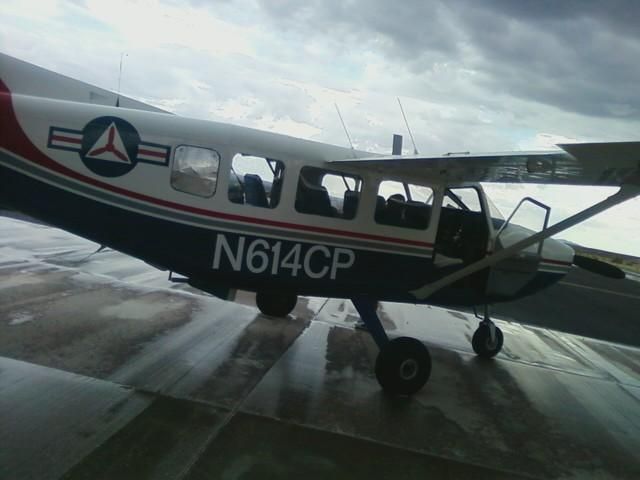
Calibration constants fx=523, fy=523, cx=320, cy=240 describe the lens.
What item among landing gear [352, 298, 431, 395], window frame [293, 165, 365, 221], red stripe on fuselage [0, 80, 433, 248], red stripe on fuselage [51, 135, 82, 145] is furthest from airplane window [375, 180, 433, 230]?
red stripe on fuselage [51, 135, 82, 145]

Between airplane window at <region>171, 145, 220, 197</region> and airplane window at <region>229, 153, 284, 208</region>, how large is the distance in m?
0.19

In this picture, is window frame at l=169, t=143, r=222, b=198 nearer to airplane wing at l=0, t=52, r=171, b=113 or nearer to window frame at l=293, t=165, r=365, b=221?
window frame at l=293, t=165, r=365, b=221

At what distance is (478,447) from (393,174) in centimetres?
291

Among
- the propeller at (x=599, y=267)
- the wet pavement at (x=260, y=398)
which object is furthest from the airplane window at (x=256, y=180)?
the propeller at (x=599, y=267)

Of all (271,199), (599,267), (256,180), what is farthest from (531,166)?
(599,267)

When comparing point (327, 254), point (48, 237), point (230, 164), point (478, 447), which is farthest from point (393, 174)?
point (48, 237)

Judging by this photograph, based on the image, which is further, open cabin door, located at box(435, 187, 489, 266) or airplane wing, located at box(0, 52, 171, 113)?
open cabin door, located at box(435, 187, 489, 266)

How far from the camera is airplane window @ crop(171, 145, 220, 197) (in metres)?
5.07

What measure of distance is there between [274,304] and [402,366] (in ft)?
9.59

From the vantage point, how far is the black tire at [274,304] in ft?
26.2

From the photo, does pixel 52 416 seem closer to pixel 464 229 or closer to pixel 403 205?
pixel 403 205

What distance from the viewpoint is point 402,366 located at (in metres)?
5.56

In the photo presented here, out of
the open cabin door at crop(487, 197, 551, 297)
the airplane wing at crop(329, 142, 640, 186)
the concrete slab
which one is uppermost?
the airplane wing at crop(329, 142, 640, 186)

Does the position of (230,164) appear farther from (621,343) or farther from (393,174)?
(621,343)
